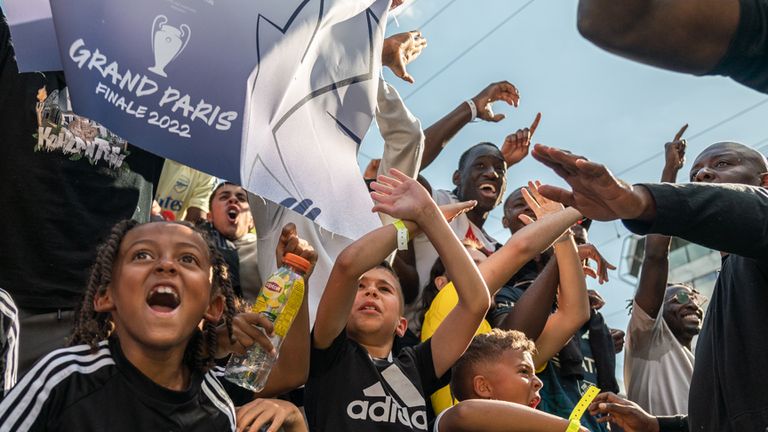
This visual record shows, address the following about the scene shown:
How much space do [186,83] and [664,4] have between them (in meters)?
2.14

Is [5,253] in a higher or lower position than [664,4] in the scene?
lower

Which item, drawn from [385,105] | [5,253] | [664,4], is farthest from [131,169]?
[664,4]

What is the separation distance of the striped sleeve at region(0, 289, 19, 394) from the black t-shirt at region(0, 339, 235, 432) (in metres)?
0.27

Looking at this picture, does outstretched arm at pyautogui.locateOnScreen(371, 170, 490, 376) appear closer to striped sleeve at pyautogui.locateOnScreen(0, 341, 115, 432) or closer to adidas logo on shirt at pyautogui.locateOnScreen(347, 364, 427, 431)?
adidas logo on shirt at pyautogui.locateOnScreen(347, 364, 427, 431)

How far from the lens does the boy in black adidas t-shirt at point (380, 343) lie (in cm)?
317

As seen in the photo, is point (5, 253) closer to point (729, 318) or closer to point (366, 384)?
point (366, 384)

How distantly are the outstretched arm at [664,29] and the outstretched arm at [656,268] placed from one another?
3.66 m

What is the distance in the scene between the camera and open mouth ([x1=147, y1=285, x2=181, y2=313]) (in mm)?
2664

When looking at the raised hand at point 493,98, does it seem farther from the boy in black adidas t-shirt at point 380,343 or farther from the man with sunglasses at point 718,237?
the boy in black adidas t-shirt at point 380,343

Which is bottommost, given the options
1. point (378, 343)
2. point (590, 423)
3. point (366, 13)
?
point (590, 423)

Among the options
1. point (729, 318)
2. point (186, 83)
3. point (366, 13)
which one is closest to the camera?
point (729, 318)

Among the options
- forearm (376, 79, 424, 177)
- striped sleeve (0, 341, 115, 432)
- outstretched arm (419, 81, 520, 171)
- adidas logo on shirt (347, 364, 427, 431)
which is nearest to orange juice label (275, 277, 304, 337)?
adidas logo on shirt (347, 364, 427, 431)

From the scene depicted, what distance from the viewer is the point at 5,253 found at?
3309mm

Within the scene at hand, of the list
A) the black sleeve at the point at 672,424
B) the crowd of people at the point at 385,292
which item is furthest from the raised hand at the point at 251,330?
the black sleeve at the point at 672,424
